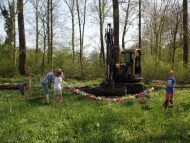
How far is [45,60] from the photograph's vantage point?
162 feet

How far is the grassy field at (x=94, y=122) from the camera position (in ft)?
43.8

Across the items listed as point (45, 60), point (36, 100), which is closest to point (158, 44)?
point (45, 60)

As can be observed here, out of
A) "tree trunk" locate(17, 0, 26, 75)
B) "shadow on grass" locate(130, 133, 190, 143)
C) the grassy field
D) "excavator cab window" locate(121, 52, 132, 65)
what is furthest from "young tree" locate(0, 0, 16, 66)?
"shadow on grass" locate(130, 133, 190, 143)

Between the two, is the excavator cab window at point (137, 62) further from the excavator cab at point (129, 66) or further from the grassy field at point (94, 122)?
the grassy field at point (94, 122)

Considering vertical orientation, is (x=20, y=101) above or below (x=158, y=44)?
below

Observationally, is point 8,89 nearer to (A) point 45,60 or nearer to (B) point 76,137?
(B) point 76,137

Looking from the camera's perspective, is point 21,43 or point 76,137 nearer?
point 76,137

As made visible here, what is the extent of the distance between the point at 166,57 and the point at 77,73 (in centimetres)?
1551

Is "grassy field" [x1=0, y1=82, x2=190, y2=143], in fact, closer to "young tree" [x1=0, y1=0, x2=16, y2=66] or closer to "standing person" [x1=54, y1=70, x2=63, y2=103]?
"standing person" [x1=54, y1=70, x2=63, y2=103]

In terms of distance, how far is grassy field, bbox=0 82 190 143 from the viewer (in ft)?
43.8

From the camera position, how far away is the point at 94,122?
15016 millimetres

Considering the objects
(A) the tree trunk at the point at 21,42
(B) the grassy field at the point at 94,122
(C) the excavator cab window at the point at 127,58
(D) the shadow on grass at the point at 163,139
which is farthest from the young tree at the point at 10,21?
(D) the shadow on grass at the point at 163,139

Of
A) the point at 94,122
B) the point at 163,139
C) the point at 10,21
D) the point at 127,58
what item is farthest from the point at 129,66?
the point at 10,21

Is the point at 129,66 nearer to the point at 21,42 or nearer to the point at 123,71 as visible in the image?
the point at 123,71
